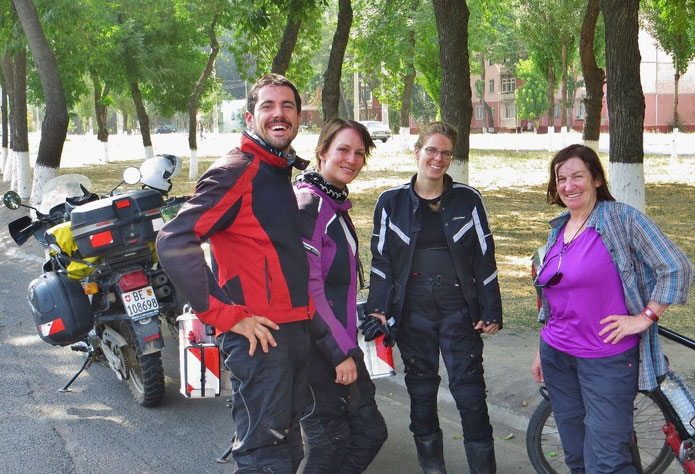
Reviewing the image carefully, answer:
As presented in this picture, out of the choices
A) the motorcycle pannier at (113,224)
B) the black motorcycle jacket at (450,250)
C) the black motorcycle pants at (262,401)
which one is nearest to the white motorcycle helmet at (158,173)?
the motorcycle pannier at (113,224)

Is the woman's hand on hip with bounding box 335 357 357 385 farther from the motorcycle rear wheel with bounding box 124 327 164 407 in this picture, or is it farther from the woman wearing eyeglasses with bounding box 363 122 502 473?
the motorcycle rear wheel with bounding box 124 327 164 407

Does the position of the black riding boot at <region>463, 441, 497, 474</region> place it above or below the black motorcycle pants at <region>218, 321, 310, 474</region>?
below

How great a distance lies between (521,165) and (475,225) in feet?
83.9

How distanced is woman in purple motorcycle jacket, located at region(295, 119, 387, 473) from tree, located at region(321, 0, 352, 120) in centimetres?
1171

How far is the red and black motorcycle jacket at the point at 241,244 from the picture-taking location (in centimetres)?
322

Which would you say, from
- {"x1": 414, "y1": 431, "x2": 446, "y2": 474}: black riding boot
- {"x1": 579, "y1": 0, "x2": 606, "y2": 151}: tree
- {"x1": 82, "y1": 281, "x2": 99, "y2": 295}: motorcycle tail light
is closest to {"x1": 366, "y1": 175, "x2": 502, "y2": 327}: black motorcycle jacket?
{"x1": 414, "y1": 431, "x2": 446, "y2": 474}: black riding boot

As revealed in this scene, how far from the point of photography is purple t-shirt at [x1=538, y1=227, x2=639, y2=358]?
3641 millimetres

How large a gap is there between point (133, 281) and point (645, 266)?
3683 mm

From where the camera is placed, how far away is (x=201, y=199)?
3.27 metres

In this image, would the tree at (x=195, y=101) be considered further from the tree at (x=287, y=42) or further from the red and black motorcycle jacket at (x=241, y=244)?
the red and black motorcycle jacket at (x=241, y=244)

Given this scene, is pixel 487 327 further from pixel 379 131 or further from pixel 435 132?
pixel 379 131

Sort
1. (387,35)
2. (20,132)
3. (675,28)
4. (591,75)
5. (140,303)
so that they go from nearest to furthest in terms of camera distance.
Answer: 1. (140,303)
2. (675,28)
3. (591,75)
4. (20,132)
5. (387,35)

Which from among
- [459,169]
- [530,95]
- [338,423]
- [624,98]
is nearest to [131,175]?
[338,423]

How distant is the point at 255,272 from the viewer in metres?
3.36
